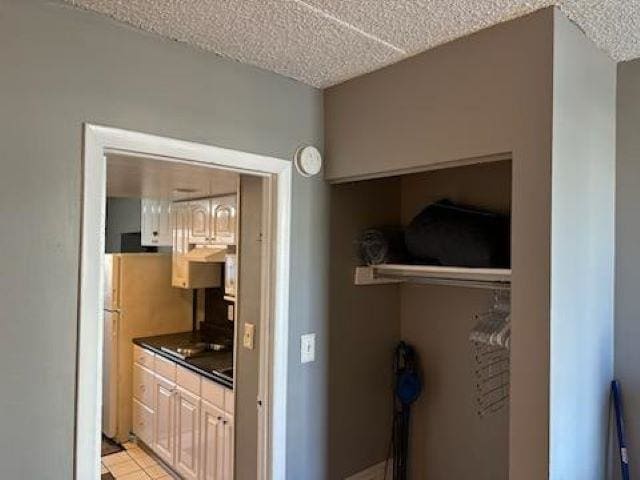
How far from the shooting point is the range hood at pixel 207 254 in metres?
3.28

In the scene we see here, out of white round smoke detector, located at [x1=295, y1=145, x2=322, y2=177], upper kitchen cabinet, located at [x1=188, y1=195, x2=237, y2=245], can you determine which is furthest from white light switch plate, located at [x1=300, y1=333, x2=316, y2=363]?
upper kitchen cabinet, located at [x1=188, y1=195, x2=237, y2=245]

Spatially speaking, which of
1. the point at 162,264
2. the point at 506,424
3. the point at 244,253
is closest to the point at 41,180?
the point at 244,253

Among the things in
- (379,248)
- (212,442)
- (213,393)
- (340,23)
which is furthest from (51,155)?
(212,442)

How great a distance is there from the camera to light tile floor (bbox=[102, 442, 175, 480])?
3260 millimetres

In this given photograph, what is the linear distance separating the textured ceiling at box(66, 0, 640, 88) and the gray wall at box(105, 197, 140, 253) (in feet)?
12.7

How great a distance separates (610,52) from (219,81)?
1.49m

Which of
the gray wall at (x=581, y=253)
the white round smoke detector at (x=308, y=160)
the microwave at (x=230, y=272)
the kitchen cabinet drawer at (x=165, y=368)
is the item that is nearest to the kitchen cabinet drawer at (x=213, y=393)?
the kitchen cabinet drawer at (x=165, y=368)

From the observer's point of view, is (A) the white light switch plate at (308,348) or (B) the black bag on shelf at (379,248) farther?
(B) the black bag on shelf at (379,248)

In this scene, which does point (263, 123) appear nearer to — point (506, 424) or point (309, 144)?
point (309, 144)

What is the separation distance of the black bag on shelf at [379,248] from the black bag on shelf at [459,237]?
13 centimetres

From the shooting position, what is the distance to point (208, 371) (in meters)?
2.79

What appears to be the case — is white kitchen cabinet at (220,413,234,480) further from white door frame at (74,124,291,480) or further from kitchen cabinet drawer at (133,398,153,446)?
kitchen cabinet drawer at (133,398,153,446)

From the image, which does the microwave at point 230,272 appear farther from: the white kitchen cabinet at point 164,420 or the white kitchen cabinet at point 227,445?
the white kitchen cabinet at point 227,445

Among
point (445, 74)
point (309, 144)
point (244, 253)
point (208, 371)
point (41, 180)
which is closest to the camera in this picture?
point (41, 180)
